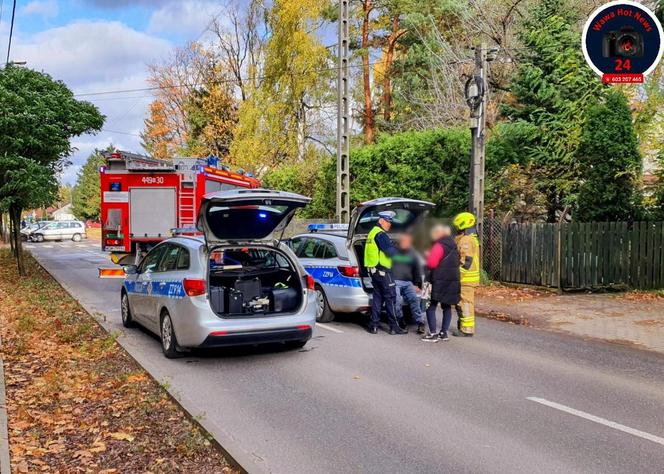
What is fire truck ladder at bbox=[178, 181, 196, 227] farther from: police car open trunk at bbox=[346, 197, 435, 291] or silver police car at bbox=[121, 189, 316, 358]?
police car open trunk at bbox=[346, 197, 435, 291]

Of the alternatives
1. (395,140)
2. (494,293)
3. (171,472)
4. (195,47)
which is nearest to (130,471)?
(171,472)

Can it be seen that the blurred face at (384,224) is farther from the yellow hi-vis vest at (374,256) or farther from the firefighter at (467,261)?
the firefighter at (467,261)

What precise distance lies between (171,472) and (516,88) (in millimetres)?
17616

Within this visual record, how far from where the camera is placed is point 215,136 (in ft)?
133

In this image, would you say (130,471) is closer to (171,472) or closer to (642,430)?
(171,472)

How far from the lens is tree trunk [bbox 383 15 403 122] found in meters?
31.9

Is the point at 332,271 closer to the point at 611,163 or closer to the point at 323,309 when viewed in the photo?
the point at 323,309

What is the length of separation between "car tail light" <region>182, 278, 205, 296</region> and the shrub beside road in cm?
105

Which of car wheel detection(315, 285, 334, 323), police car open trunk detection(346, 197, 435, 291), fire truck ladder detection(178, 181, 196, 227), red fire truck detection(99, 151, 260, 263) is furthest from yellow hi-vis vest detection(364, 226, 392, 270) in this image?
fire truck ladder detection(178, 181, 196, 227)

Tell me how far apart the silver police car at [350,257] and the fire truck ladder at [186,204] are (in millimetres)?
5180

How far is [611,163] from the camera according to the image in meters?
14.4

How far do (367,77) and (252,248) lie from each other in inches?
1013

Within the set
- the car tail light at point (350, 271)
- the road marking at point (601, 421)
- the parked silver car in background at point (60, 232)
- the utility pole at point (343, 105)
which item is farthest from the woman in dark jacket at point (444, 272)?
the parked silver car in background at point (60, 232)

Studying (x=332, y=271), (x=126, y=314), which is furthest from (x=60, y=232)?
(x=332, y=271)
